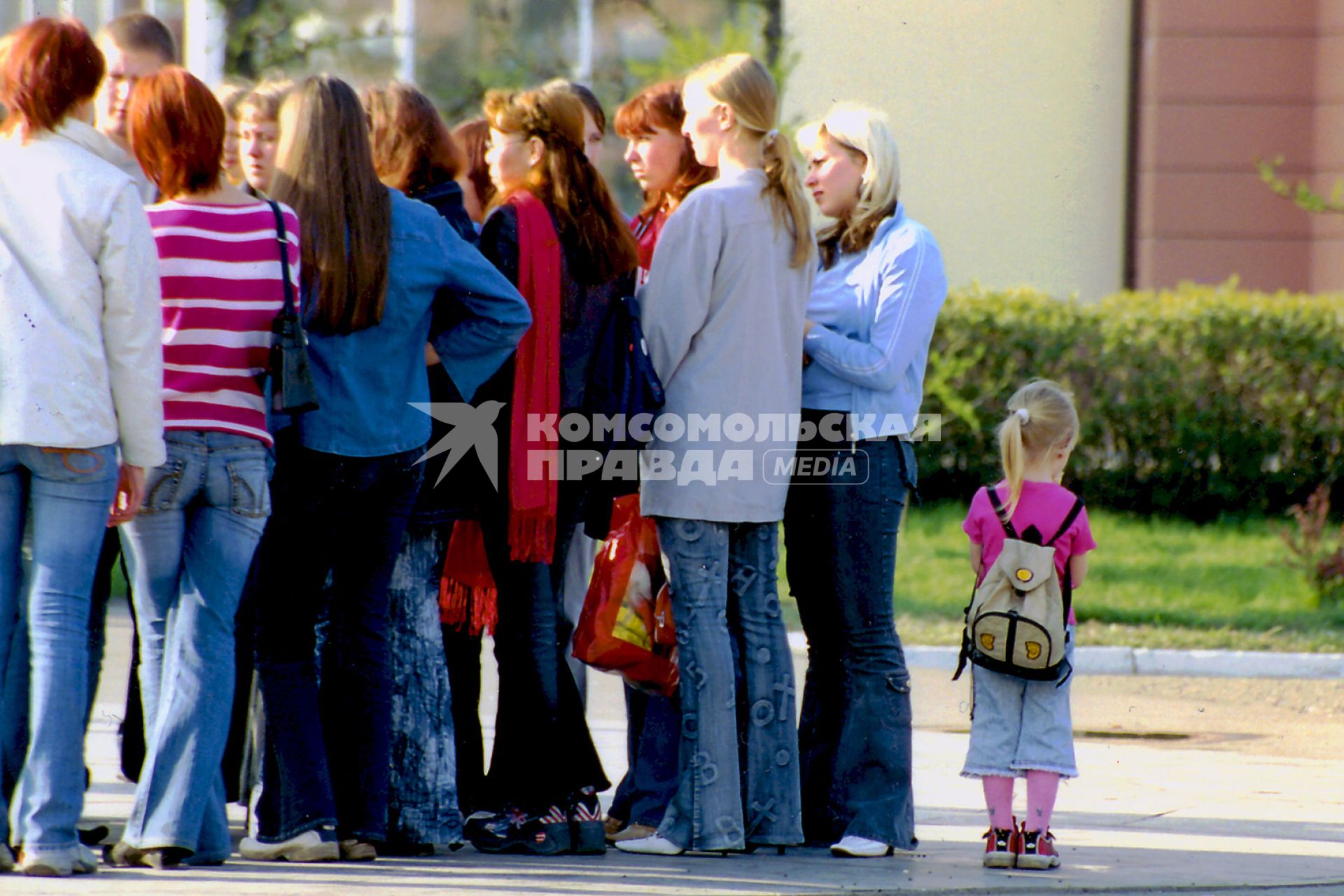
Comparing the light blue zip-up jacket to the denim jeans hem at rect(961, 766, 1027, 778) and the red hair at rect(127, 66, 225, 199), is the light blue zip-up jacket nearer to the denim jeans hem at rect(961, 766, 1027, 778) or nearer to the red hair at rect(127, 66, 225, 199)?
the denim jeans hem at rect(961, 766, 1027, 778)

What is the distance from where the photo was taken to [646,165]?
16.3 feet

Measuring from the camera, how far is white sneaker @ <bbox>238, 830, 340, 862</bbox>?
419 cm

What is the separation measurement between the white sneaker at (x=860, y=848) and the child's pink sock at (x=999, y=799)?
0.30 meters

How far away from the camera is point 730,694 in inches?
178

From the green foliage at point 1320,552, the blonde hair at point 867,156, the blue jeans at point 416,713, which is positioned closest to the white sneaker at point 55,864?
the blue jeans at point 416,713

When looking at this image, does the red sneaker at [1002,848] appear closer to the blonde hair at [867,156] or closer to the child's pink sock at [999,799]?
the child's pink sock at [999,799]

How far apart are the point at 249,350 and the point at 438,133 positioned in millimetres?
854

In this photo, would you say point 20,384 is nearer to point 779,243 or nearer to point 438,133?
point 438,133

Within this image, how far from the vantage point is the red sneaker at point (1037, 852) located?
4.55 m

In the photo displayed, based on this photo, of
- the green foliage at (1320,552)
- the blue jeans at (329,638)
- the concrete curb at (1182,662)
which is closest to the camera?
the blue jeans at (329,638)

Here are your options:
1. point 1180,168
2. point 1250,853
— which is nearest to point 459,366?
point 1250,853

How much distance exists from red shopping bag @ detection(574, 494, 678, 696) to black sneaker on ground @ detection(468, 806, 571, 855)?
41 centimetres

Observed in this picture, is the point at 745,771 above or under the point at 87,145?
under

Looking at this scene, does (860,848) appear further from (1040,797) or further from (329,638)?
(329,638)
